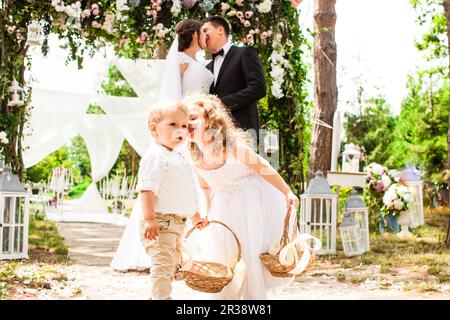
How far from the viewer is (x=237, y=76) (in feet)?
14.5

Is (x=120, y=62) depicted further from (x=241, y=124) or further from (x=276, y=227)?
(x=276, y=227)

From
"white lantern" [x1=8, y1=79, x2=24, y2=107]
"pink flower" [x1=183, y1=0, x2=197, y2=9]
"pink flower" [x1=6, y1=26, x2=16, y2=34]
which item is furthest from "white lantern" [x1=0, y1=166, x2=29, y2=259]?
"pink flower" [x1=183, y1=0, x2=197, y2=9]

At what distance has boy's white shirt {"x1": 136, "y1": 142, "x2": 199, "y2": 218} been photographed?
2943mm

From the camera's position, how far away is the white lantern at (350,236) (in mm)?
6921

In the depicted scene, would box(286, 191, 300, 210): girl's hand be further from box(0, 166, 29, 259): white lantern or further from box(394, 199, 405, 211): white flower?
box(394, 199, 405, 211): white flower

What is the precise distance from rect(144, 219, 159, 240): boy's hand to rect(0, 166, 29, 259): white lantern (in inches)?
141

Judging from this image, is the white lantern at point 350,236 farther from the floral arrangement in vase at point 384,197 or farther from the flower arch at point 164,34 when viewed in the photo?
the floral arrangement in vase at point 384,197

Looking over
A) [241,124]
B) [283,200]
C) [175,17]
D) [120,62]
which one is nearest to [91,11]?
[175,17]

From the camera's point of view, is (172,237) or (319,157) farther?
(319,157)

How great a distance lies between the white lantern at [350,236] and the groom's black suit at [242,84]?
299 centimetres

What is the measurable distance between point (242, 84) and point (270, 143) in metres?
1.94

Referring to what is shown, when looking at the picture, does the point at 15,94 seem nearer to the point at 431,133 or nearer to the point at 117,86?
the point at 431,133
